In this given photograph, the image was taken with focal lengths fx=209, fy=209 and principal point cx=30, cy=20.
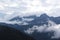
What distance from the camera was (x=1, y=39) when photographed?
1512 cm

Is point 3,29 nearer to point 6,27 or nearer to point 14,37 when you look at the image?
point 6,27

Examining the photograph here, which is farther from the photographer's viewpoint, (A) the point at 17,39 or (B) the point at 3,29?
(B) the point at 3,29

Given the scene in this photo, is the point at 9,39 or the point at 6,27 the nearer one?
the point at 9,39

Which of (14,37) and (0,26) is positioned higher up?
(0,26)

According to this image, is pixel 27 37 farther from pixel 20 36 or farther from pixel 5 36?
pixel 5 36

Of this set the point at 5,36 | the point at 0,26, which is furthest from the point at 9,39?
the point at 0,26

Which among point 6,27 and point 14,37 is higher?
point 6,27

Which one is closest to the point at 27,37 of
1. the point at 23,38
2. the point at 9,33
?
the point at 23,38

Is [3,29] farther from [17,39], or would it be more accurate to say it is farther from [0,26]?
[17,39]

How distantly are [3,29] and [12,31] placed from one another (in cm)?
86

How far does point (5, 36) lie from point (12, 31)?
2.29 feet

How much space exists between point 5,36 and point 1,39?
0.40m

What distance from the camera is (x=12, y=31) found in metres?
15.7

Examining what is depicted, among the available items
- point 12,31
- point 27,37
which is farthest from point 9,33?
point 27,37
